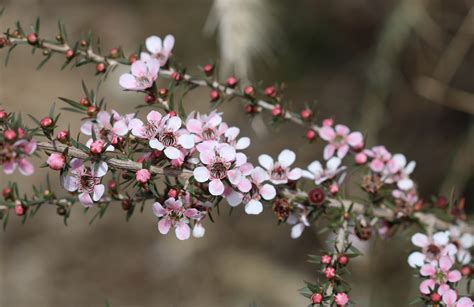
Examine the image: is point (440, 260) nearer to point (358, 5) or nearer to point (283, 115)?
point (283, 115)

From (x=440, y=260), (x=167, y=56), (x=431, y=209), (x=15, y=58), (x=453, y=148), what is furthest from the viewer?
(x=15, y=58)

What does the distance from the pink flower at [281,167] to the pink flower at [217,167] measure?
0.78 ft

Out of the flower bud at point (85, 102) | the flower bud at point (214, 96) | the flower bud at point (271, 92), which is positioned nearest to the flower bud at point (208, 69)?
the flower bud at point (214, 96)

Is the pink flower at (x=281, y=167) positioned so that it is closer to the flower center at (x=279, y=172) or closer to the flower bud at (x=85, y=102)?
the flower center at (x=279, y=172)

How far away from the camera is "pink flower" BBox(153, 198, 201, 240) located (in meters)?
1.41

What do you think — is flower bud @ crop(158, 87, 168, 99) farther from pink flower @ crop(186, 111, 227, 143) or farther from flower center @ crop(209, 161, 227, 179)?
flower center @ crop(209, 161, 227, 179)

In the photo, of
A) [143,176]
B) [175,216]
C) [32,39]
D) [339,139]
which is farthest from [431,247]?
[32,39]

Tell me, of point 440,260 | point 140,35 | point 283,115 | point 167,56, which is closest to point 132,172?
point 167,56

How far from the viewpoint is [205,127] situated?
1.51 metres

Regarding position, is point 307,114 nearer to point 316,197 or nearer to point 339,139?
point 339,139

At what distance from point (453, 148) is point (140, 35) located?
362 cm

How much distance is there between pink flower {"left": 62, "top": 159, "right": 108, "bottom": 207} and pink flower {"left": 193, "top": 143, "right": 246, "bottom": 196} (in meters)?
0.24

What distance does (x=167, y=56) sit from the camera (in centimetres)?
181

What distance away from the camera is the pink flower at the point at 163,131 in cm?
139
